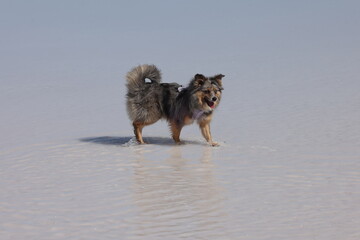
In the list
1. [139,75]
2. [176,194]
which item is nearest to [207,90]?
[139,75]

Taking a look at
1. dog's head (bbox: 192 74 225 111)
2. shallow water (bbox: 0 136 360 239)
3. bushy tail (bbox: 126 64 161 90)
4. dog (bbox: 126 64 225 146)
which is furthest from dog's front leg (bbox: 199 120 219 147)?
bushy tail (bbox: 126 64 161 90)

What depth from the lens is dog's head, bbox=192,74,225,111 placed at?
9.22m

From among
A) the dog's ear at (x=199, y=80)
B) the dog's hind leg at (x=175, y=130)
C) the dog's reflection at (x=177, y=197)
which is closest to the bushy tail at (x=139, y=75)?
the dog's hind leg at (x=175, y=130)

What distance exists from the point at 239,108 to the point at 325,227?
7.89m

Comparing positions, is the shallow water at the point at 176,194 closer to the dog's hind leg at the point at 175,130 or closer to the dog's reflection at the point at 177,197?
the dog's reflection at the point at 177,197

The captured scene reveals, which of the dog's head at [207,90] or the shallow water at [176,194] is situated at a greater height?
the dog's head at [207,90]

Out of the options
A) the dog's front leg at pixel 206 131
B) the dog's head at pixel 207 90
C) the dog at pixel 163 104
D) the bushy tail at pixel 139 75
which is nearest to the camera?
the dog's head at pixel 207 90

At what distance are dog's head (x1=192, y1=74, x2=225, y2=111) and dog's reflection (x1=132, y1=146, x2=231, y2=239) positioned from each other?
0.76 metres

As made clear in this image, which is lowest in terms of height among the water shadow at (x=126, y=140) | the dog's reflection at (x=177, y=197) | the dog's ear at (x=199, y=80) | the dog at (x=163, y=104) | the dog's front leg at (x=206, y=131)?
the dog's reflection at (x=177, y=197)

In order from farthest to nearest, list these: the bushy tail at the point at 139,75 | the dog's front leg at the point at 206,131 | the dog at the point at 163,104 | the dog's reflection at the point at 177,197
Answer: the bushy tail at the point at 139,75, the dog's front leg at the point at 206,131, the dog at the point at 163,104, the dog's reflection at the point at 177,197

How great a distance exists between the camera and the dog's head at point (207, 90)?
30.2 ft

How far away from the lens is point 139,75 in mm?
9867

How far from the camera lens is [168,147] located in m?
9.52

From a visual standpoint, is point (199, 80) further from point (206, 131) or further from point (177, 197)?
point (177, 197)
